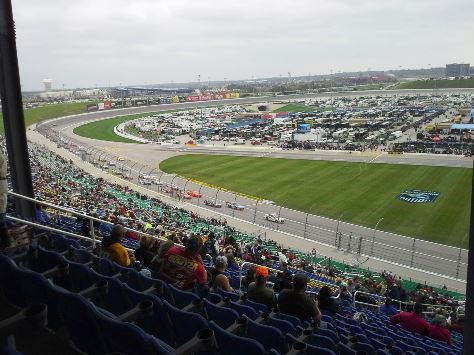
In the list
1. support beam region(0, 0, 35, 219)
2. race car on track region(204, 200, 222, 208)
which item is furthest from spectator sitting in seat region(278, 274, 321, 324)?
race car on track region(204, 200, 222, 208)

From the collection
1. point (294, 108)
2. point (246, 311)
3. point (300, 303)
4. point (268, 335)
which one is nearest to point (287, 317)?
point (300, 303)

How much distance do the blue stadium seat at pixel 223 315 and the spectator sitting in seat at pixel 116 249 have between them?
85.6 inches

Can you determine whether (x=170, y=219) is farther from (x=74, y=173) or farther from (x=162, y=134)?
(x=162, y=134)

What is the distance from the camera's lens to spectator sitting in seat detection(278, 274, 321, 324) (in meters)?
5.40

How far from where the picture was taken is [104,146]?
217ft

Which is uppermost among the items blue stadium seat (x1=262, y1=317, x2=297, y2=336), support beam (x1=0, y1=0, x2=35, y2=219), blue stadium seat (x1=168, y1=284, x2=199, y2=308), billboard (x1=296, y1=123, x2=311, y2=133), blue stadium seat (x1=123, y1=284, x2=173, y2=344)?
support beam (x1=0, y1=0, x2=35, y2=219)

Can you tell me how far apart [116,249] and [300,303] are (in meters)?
2.65

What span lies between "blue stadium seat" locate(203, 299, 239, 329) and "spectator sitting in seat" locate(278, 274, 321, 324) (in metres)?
1.41

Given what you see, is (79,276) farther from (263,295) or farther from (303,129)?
(303,129)

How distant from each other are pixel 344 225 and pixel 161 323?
25112mm

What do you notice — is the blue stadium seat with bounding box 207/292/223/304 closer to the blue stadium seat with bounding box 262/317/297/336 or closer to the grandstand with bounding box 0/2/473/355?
the grandstand with bounding box 0/2/473/355

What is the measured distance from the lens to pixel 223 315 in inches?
168

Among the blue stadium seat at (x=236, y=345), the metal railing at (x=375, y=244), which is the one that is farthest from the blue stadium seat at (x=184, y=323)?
the metal railing at (x=375, y=244)

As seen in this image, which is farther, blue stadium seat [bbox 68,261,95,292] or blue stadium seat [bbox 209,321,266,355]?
blue stadium seat [bbox 68,261,95,292]
